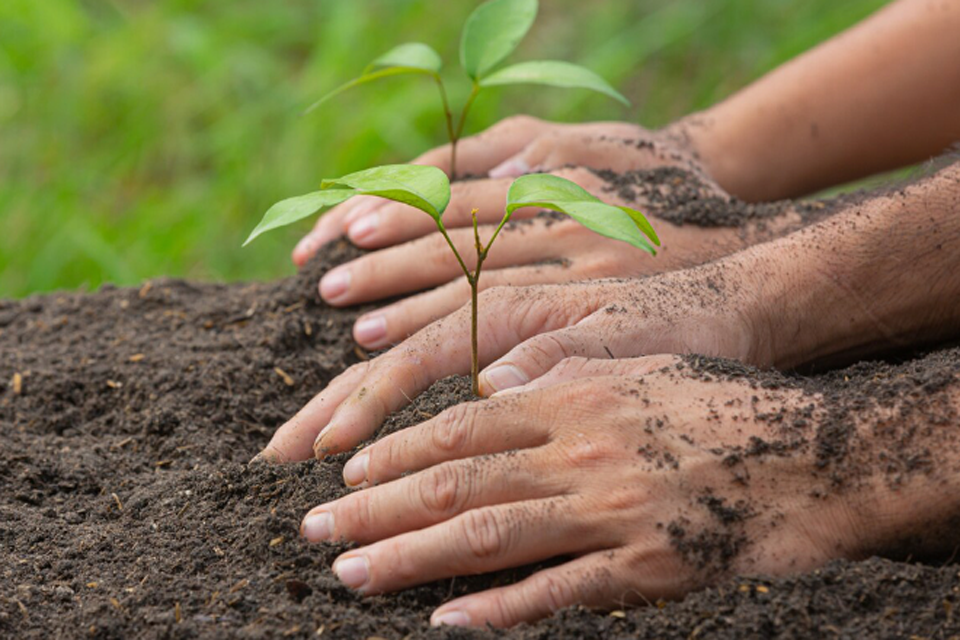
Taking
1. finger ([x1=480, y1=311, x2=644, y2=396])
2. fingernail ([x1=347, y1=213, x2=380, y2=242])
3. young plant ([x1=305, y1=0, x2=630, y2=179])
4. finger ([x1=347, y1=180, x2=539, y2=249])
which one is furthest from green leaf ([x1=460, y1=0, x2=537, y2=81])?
finger ([x1=480, y1=311, x2=644, y2=396])

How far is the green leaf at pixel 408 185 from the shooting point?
1.20m

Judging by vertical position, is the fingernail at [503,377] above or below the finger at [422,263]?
below

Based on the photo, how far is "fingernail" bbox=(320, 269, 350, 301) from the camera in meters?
1.93

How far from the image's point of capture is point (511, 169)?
2.16m

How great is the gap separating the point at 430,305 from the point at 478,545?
2.24 ft

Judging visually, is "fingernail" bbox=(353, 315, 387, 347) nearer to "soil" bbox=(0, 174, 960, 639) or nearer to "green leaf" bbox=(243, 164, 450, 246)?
"soil" bbox=(0, 174, 960, 639)

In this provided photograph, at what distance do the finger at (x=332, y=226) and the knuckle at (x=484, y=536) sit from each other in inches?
38.1

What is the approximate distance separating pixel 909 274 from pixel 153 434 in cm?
128

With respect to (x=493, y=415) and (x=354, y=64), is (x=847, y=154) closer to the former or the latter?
(x=493, y=415)

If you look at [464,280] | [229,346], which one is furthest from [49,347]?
[464,280]

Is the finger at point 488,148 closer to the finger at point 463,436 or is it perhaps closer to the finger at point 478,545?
the finger at point 463,436

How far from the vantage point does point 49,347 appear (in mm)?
1985

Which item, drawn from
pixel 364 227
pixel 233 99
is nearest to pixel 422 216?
pixel 364 227

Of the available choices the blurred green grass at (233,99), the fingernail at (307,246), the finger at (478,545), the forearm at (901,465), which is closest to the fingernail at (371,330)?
the fingernail at (307,246)
